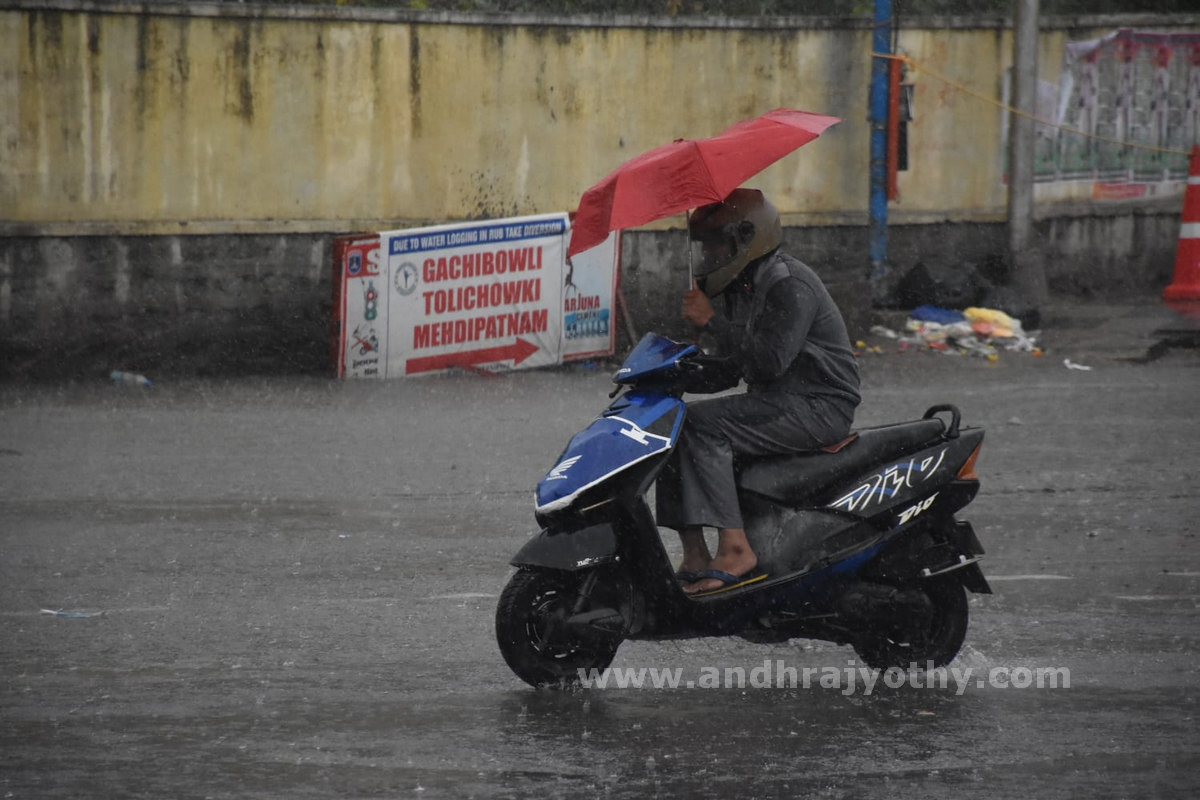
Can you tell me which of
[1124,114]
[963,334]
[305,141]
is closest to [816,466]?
[305,141]

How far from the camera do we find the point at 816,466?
5445mm

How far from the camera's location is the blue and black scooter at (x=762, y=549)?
203 inches

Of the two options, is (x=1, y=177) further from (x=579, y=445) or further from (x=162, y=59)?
(x=579, y=445)

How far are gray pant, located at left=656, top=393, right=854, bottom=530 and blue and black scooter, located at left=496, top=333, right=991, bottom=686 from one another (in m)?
0.08

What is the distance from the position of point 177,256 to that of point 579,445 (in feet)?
27.5

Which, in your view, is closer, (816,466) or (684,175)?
(684,175)

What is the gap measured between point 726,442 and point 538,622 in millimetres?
837

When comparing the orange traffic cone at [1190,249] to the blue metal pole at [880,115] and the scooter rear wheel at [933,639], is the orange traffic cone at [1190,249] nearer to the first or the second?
the blue metal pole at [880,115]

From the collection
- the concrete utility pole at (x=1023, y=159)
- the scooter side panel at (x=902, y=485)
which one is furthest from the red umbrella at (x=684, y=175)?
the concrete utility pole at (x=1023, y=159)

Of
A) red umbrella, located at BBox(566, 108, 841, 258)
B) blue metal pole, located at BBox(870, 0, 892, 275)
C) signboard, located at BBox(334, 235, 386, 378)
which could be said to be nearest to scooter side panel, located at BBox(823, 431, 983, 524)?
red umbrella, located at BBox(566, 108, 841, 258)

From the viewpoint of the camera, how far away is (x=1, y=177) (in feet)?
40.5

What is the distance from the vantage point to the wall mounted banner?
41.5 ft

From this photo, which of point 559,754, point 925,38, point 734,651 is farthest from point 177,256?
point 559,754

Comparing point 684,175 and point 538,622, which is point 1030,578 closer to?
point 538,622
